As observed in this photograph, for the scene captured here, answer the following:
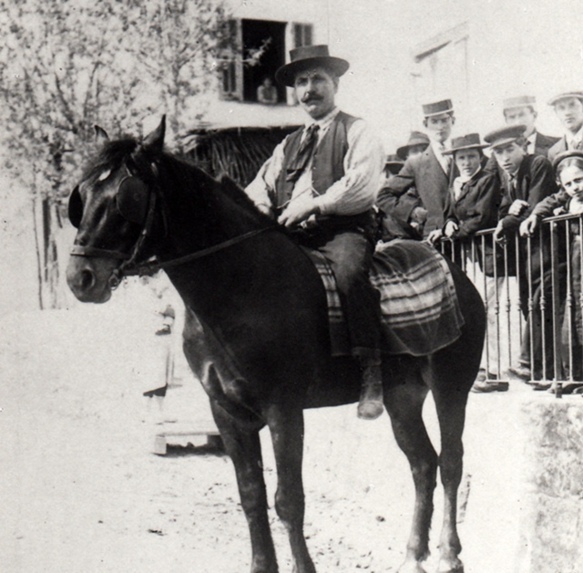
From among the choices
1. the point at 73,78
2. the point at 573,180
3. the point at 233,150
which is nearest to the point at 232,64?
the point at 233,150

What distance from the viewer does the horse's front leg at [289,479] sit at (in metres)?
4.17

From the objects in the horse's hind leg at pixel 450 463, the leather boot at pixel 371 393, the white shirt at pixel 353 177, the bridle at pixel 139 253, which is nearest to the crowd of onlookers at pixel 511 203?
the white shirt at pixel 353 177

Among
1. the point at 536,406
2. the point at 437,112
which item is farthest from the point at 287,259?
the point at 437,112

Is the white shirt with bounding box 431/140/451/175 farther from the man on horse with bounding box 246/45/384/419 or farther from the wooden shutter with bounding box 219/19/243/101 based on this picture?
the man on horse with bounding box 246/45/384/419

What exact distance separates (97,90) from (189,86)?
1611 millimetres

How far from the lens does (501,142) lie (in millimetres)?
6805

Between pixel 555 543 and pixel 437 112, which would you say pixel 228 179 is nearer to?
pixel 555 543

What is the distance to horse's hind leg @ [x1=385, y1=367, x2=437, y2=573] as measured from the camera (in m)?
5.11

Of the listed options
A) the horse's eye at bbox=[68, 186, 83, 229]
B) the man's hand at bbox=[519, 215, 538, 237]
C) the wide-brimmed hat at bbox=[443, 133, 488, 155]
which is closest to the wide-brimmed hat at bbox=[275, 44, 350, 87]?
the horse's eye at bbox=[68, 186, 83, 229]

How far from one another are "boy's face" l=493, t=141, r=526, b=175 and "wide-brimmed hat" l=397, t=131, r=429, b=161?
127cm

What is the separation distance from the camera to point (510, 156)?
675 cm

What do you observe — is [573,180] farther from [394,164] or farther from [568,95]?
[394,164]

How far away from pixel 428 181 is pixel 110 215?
13.3ft

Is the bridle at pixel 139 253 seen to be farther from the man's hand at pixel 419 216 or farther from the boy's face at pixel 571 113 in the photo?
the man's hand at pixel 419 216
